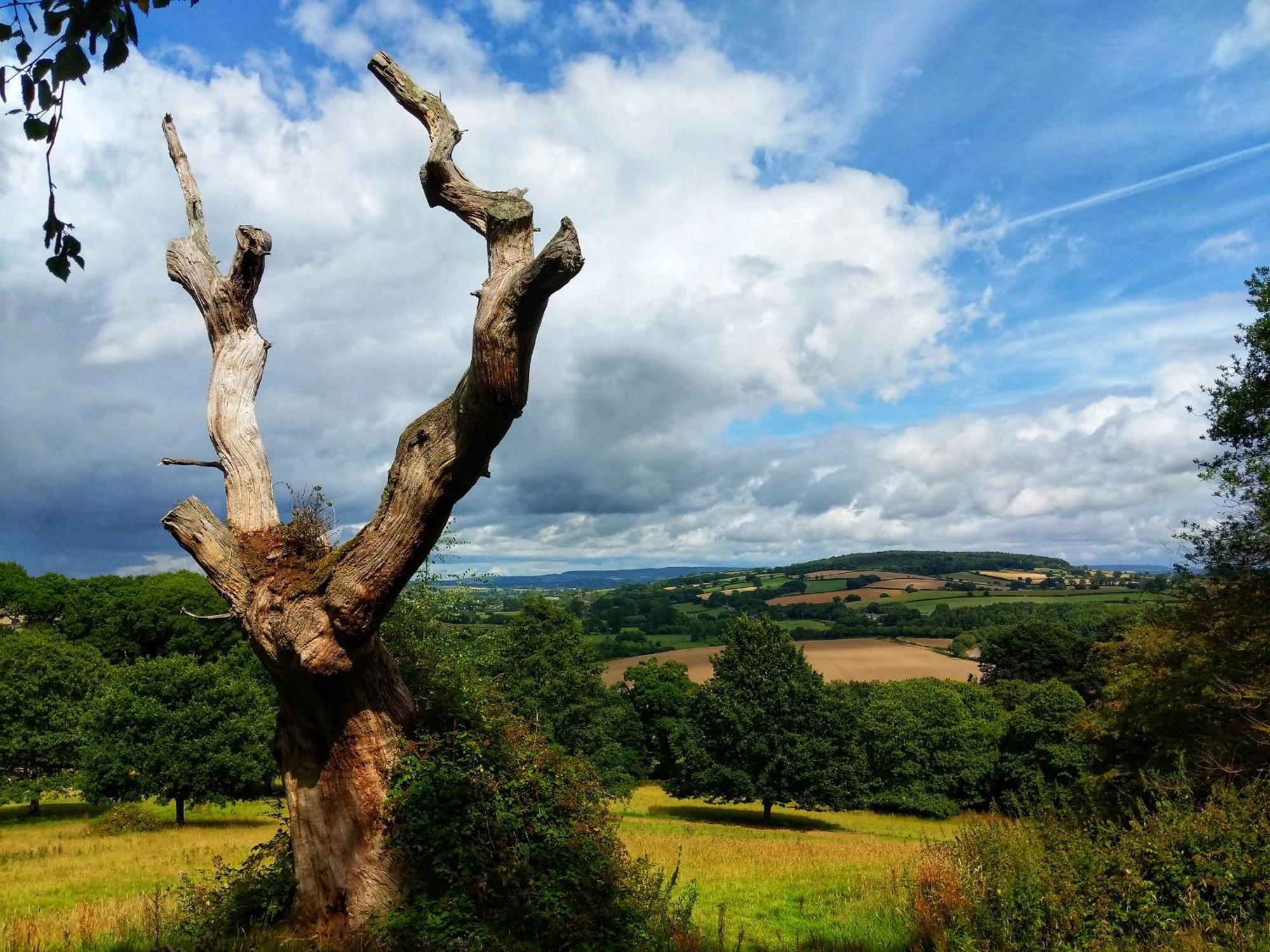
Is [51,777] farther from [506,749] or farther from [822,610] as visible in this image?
[822,610]

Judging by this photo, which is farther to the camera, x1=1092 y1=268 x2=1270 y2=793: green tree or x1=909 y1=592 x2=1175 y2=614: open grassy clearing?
x1=909 y1=592 x2=1175 y2=614: open grassy clearing

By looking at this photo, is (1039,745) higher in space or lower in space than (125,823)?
lower

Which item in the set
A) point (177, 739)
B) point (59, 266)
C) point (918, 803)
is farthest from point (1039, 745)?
point (59, 266)

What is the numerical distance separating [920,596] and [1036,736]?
275ft

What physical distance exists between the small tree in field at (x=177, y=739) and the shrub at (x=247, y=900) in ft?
74.2

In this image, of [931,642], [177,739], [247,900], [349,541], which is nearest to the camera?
[349,541]

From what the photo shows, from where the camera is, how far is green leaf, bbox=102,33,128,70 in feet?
10.8

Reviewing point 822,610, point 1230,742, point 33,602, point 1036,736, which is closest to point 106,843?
point 1230,742

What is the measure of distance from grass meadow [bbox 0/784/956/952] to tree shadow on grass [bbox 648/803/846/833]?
4.32ft

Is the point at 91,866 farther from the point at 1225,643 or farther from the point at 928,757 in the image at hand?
the point at 928,757

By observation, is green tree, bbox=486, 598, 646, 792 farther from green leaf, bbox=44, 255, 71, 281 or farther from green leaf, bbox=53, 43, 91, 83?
green leaf, bbox=53, 43, 91, 83

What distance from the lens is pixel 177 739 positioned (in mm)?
29719

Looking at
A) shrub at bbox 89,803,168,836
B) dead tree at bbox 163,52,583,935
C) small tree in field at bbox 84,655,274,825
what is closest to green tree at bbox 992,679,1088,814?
small tree in field at bbox 84,655,274,825

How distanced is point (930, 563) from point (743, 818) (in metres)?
137
